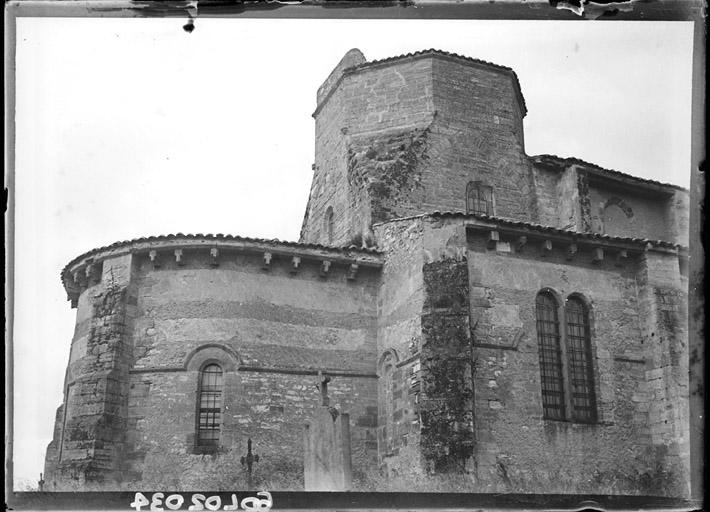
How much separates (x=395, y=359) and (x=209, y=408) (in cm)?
389

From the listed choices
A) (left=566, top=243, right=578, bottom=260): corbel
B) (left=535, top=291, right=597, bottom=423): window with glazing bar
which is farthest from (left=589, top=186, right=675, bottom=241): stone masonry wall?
(left=535, top=291, right=597, bottom=423): window with glazing bar

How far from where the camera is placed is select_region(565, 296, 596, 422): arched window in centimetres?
1692

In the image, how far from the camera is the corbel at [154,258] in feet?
56.9

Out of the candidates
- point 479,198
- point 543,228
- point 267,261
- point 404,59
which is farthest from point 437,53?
point 267,261

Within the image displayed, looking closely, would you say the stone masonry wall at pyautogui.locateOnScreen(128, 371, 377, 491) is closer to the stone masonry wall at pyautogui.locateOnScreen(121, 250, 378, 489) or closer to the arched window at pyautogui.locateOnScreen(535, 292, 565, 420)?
the stone masonry wall at pyautogui.locateOnScreen(121, 250, 378, 489)

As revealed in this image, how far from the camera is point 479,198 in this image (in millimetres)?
21031

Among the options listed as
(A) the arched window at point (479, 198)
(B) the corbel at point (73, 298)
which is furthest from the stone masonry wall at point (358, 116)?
(B) the corbel at point (73, 298)

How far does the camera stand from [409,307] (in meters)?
16.8

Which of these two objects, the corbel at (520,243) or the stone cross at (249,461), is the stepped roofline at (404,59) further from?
the stone cross at (249,461)

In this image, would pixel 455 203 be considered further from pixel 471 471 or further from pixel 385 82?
pixel 471 471

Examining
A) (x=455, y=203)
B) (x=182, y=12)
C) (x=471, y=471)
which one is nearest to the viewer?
(x=182, y=12)

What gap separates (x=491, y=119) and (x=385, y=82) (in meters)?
2.94

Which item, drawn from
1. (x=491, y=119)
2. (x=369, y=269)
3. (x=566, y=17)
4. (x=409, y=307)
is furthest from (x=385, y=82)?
(x=566, y=17)

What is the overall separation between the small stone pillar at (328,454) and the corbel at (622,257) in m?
7.47
